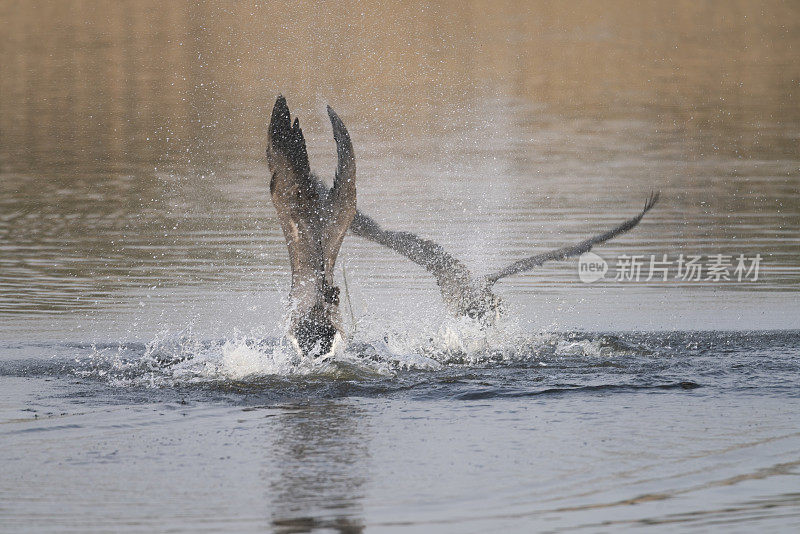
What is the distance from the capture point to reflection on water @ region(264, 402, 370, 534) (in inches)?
263

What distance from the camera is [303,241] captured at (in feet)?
33.5

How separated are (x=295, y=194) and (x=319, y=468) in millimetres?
3176

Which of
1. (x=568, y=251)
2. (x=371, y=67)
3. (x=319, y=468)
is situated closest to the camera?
(x=319, y=468)

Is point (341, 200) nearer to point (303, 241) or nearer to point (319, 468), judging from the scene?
point (303, 241)

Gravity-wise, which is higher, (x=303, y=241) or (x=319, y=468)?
(x=303, y=241)

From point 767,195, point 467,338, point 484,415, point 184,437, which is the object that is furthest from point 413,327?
point 767,195

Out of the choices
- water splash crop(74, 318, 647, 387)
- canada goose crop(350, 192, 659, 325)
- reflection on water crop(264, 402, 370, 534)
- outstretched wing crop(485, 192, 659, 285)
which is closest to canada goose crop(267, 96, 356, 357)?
water splash crop(74, 318, 647, 387)

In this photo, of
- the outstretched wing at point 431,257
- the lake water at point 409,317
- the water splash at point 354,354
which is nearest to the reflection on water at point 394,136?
the lake water at point 409,317

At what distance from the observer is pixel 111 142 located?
26328 mm

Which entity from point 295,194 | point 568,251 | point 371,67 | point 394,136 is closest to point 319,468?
point 295,194

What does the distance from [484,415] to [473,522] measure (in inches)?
86.3

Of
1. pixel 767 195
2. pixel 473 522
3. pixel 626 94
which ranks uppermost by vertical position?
pixel 626 94

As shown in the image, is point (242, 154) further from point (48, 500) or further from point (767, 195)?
point (48, 500)

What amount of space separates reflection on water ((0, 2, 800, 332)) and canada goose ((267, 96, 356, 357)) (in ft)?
10.4
